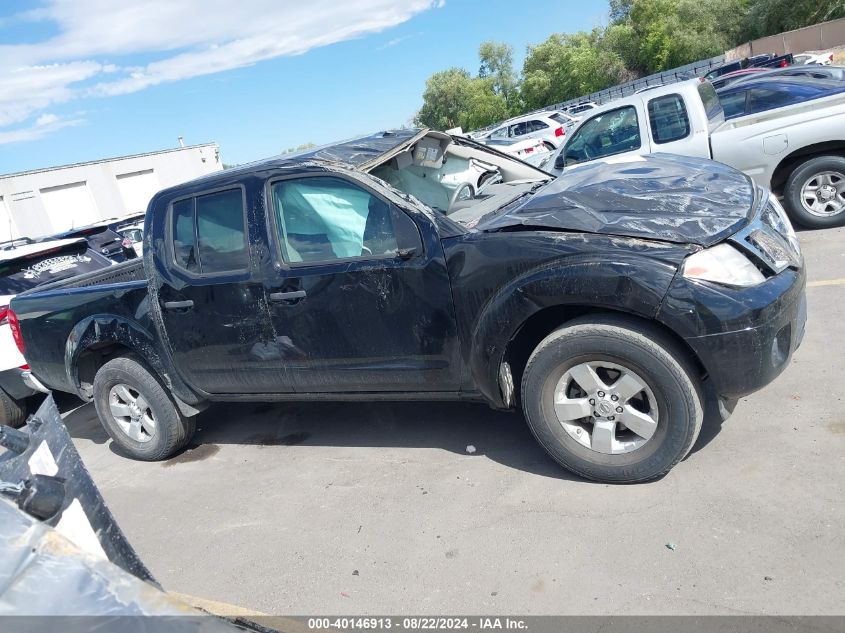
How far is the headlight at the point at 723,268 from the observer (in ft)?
10.2

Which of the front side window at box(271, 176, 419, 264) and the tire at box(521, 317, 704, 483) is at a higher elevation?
the front side window at box(271, 176, 419, 264)

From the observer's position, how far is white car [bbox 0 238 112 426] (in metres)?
5.95

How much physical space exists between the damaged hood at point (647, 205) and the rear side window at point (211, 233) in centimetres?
157

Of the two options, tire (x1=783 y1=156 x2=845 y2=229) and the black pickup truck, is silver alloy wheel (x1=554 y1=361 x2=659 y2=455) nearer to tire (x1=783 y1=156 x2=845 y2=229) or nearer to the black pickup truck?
the black pickup truck

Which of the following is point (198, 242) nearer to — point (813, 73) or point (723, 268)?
point (723, 268)

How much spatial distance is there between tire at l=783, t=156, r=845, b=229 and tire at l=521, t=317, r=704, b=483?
15.8 feet

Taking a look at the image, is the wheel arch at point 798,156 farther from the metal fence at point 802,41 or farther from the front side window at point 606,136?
the metal fence at point 802,41

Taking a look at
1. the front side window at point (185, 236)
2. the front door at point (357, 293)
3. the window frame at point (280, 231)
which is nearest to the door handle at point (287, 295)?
the front door at point (357, 293)

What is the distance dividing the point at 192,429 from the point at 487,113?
2963 inches

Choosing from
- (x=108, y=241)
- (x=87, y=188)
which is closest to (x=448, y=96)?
(x=87, y=188)

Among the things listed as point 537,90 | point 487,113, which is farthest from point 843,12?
point 487,113

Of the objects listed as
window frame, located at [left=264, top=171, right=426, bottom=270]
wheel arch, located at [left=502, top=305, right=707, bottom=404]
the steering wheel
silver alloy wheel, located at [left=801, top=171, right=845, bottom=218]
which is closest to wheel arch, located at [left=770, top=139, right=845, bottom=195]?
silver alloy wheel, located at [left=801, top=171, right=845, bottom=218]

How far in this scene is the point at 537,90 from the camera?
64.8 metres

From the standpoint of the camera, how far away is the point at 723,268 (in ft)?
10.3
